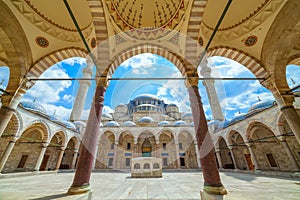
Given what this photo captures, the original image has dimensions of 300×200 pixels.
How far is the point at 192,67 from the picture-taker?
16.8 feet

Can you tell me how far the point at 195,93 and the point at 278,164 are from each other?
14.6m

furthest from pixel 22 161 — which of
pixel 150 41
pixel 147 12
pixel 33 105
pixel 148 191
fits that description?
pixel 147 12

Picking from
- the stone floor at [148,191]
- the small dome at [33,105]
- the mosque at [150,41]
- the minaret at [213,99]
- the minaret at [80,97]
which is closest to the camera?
the stone floor at [148,191]

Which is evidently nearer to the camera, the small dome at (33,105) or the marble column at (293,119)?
the marble column at (293,119)

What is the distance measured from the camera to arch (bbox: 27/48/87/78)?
5754 mm

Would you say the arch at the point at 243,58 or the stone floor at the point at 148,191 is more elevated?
the arch at the point at 243,58

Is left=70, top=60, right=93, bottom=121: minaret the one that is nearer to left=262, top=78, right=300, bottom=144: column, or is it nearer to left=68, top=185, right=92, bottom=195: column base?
left=68, top=185, right=92, bottom=195: column base

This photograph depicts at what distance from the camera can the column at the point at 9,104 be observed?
4934 millimetres

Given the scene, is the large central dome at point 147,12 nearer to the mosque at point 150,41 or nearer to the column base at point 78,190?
the mosque at point 150,41

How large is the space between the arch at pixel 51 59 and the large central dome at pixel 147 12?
2419 mm

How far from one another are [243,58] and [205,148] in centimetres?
508

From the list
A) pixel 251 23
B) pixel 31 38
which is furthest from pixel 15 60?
pixel 251 23

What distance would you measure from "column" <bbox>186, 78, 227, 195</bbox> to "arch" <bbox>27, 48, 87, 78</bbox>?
16.6ft

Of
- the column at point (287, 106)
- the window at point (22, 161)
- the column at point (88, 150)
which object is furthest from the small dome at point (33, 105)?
the column at point (287, 106)
